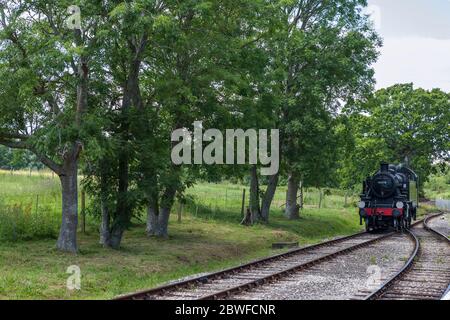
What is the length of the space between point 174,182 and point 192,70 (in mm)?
4976

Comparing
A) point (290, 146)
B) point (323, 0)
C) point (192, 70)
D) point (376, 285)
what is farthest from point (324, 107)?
point (376, 285)

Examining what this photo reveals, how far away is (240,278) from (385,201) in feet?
64.7

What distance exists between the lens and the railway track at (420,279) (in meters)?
13.1

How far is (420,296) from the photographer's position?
42.7ft

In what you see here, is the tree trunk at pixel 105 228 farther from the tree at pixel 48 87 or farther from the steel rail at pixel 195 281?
the steel rail at pixel 195 281

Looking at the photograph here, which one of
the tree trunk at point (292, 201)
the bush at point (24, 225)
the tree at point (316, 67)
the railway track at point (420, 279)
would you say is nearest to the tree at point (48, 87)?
the bush at point (24, 225)

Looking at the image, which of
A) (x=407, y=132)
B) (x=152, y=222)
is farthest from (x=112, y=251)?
(x=407, y=132)

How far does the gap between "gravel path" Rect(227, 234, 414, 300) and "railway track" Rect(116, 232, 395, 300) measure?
0.28m

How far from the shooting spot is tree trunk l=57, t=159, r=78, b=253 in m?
17.9

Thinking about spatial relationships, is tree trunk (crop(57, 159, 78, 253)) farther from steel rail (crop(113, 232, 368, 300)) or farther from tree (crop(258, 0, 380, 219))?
tree (crop(258, 0, 380, 219))

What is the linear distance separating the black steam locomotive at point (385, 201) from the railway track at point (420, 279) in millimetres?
9471

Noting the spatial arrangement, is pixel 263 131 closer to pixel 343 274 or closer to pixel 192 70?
pixel 192 70

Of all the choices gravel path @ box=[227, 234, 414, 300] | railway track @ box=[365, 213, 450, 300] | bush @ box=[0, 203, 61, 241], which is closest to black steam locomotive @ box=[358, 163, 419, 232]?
railway track @ box=[365, 213, 450, 300]

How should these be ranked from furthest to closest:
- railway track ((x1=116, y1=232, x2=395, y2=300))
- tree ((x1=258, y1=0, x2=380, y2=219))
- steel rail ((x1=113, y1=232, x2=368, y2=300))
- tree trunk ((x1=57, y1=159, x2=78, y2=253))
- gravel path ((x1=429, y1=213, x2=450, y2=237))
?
1. gravel path ((x1=429, y1=213, x2=450, y2=237))
2. tree ((x1=258, y1=0, x2=380, y2=219))
3. tree trunk ((x1=57, y1=159, x2=78, y2=253))
4. railway track ((x1=116, y1=232, x2=395, y2=300))
5. steel rail ((x1=113, y1=232, x2=368, y2=300))
